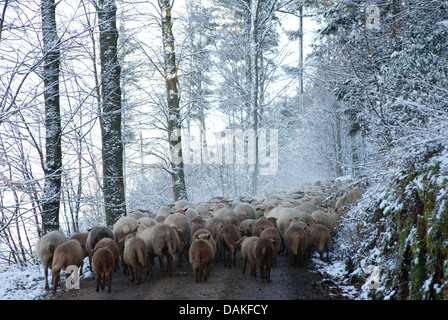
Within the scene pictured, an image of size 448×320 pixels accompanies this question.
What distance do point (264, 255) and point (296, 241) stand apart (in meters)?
1.22

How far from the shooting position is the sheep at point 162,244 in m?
6.46

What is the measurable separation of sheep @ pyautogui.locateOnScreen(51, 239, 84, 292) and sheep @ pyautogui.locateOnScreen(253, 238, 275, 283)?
130 inches

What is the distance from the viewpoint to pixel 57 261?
5.78 meters

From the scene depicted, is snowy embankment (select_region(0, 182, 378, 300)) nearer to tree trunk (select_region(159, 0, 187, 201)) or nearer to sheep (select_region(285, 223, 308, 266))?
sheep (select_region(285, 223, 308, 266))

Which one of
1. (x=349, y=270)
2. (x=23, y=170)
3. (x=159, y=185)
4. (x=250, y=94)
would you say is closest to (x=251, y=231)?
(x=349, y=270)

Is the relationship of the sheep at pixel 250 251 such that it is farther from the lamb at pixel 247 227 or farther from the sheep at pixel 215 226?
the lamb at pixel 247 227

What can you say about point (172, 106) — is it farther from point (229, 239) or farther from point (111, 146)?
point (229, 239)

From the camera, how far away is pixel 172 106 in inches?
572

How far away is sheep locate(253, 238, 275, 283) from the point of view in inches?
244

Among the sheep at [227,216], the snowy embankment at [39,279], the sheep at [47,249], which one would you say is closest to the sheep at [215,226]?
the sheep at [227,216]

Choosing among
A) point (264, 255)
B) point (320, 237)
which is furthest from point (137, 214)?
point (320, 237)
